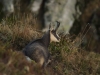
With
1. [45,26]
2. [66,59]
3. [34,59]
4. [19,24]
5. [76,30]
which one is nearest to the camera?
[34,59]

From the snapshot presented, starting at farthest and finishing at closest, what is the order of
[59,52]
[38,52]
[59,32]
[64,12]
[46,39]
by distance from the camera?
1. [64,12]
2. [59,32]
3. [59,52]
4. [46,39]
5. [38,52]

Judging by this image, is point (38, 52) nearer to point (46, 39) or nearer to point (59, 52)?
point (46, 39)

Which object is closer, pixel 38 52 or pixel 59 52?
pixel 38 52

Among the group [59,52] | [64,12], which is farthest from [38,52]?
[64,12]

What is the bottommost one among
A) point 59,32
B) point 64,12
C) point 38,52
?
point 38,52

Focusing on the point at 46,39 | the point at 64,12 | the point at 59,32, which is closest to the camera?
the point at 46,39

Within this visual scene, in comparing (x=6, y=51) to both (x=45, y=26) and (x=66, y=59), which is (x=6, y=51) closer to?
(x=66, y=59)

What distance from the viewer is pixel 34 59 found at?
10961 mm

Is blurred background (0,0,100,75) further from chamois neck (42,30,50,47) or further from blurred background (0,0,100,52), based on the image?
chamois neck (42,30,50,47)

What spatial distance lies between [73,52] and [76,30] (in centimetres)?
1181

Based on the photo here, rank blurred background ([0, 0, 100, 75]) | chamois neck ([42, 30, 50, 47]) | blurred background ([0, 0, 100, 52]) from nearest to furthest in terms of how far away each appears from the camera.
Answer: blurred background ([0, 0, 100, 75]), chamois neck ([42, 30, 50, 47]), blurred background ([0, 0, 100, 52])

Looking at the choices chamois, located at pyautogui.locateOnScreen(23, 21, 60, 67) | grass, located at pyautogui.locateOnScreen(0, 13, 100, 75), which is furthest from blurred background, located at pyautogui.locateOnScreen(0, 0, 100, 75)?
chamois, located at pyautogui.locateOnScreen(23, 21, 60, 67)

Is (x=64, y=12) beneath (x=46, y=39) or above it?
above

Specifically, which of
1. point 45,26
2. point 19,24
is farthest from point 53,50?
point 45,26
